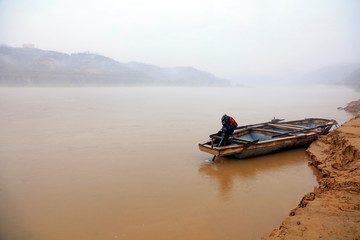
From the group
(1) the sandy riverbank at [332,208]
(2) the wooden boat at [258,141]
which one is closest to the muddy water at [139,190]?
(2) the wooden boat at [258,141]

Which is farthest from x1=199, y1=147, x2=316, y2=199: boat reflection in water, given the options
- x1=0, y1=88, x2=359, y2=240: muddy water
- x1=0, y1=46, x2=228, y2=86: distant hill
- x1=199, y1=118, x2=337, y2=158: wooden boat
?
x1=0, y1=46, x2=228, y2=86: distant hill

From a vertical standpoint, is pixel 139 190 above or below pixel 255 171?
below

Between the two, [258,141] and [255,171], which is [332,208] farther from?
[258,141]

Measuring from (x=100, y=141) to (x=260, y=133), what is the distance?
6.72m

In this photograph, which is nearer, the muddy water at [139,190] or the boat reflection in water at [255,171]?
the muddy water at [139,190]

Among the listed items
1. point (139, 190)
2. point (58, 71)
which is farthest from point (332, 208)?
point (58, 71)

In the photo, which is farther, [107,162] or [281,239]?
[107,162]

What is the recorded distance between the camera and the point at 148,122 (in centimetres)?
1627

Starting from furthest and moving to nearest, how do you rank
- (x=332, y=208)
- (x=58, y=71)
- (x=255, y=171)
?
(x=58, y=71) → (x=255, y=171) → (x=332, y=208)

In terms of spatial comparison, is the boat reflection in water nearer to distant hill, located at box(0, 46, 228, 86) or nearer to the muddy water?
the muddy water

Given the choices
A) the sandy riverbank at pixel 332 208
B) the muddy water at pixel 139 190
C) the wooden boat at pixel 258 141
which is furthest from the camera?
the wooden boat at pixel 258 141

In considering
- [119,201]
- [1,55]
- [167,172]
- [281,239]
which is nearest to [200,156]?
[167,172]

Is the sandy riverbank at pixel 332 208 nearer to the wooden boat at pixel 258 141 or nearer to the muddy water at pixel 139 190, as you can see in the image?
the muddy water at pixel 139 190

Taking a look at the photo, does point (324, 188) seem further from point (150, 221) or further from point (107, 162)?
point (107, 162)
